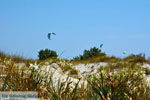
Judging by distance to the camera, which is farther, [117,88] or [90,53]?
[90,53]

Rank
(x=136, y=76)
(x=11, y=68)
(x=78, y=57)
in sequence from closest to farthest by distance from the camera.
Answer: (x=136, y=76) < (x=11, y=68) < (x=78, y=57)

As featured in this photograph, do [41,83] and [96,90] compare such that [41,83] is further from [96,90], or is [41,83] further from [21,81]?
[96,90]

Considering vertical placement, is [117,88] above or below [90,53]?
below

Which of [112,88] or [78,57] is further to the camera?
[78,57]

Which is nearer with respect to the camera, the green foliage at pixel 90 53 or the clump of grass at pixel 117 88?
the clump of grass at pixel 117 88

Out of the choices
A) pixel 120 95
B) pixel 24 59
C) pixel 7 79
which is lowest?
pixel 120 95

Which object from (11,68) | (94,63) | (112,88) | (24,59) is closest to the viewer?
(112,88)

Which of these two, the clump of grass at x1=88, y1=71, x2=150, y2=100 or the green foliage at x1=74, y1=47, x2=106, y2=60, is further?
the green foliage at x1=74, y1=47, x2=106, y2=60

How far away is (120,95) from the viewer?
17.3 ft

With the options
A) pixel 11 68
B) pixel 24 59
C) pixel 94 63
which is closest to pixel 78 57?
pixel 94 63

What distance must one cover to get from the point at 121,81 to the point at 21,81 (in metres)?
1.45

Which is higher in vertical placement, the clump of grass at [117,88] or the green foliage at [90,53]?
the green foliage at [90,53]

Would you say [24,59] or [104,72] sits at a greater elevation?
[24,59]

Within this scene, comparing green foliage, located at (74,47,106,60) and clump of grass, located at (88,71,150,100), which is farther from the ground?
green foliage, located at (74,47,106,60)
